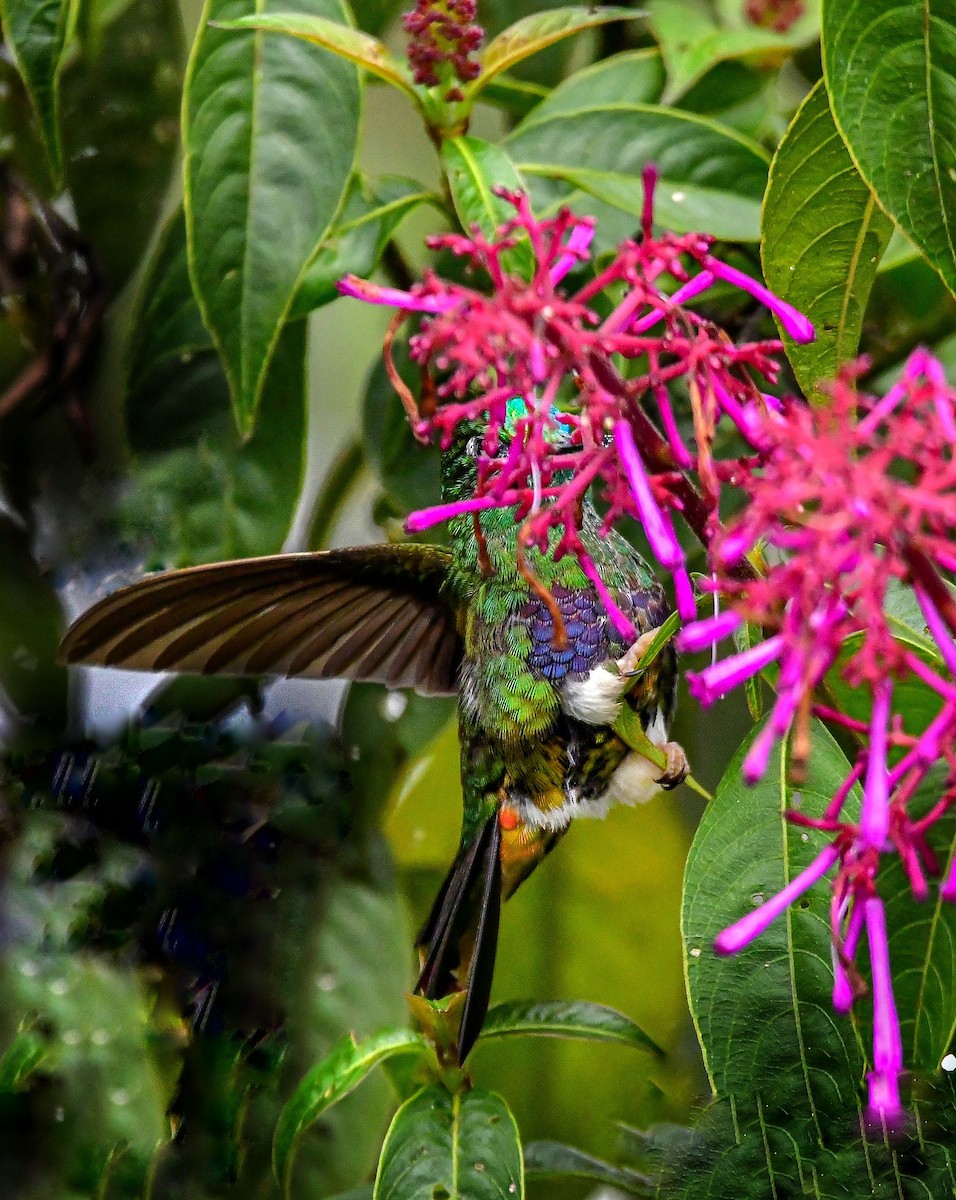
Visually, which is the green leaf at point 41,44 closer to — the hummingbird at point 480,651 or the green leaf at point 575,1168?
the hummingbird at point 480,651

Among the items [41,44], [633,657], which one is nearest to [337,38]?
[41,44]

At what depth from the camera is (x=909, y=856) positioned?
1.55 ft

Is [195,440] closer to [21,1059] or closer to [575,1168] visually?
[21,1059]

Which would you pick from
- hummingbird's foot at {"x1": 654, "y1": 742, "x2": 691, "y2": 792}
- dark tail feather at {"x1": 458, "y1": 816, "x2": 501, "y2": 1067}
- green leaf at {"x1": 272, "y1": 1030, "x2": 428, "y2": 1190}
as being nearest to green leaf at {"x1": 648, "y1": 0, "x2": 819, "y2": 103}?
hummingbird's foot at {"x1": 654, "y1": 742, "x2": 691, "y2": 792}

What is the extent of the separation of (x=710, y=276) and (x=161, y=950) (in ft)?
2.92

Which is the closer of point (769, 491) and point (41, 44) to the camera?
point (769, 491)

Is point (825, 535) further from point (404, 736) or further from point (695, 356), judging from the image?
point (404, 736)

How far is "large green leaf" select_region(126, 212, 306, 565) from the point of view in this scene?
1.22m

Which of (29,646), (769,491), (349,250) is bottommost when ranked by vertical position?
(29,646)

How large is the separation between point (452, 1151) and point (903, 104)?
75 cm

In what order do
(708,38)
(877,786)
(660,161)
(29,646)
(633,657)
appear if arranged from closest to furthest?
(877,786)
(633,657)
(660,161)
(708,38)
(29,646)

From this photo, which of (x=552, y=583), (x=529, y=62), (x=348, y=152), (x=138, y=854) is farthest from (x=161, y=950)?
(x=529, y=62)

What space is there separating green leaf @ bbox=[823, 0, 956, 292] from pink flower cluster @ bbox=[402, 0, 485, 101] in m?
0.35

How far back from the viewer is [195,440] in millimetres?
1287
